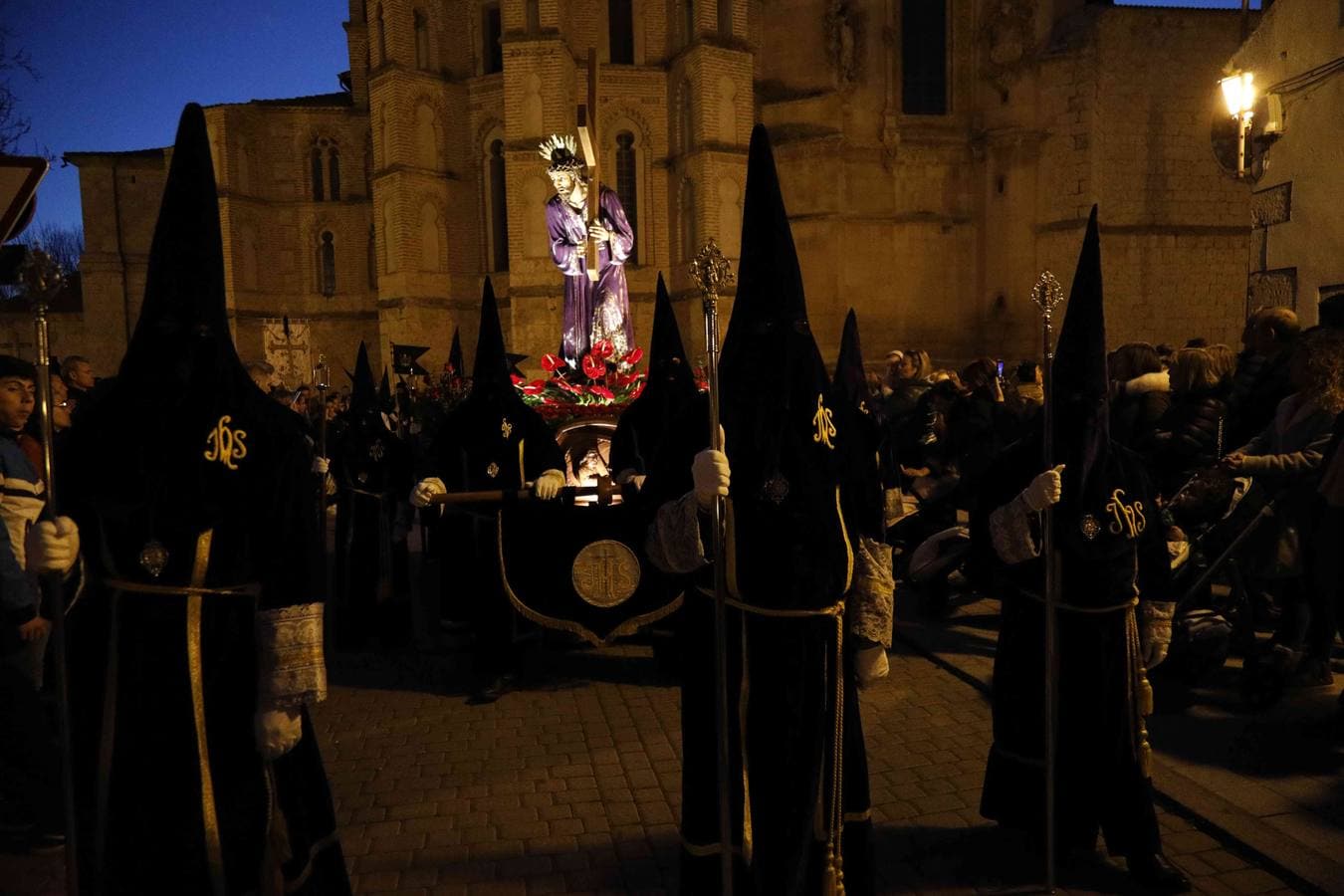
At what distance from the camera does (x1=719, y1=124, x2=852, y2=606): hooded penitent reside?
112 inches

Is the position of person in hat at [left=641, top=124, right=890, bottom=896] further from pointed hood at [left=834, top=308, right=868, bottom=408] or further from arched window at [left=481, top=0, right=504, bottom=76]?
arched window at [left=481, top=0, right=504, bottom=76]

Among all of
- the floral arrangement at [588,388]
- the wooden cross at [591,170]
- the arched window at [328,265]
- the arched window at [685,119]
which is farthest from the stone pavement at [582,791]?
the arched window at [328,265]

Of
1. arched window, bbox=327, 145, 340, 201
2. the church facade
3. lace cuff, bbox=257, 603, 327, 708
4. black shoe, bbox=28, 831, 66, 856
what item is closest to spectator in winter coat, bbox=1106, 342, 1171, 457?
lace cuff, bbox=257, 603, 327, 708

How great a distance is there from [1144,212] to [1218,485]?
883 inches

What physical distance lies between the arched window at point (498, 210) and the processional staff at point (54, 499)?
28.0m

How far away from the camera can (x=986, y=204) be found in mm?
27359

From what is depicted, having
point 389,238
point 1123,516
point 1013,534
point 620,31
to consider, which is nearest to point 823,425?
point 1013,534

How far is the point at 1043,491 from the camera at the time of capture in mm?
3281

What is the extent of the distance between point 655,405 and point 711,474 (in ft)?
15.5

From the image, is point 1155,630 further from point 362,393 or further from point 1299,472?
point 362,393

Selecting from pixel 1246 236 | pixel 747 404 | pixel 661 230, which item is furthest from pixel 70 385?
pixel 1246 236

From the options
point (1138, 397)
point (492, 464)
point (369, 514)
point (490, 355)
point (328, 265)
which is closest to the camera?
point (492, 464)

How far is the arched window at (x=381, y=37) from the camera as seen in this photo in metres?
28.7

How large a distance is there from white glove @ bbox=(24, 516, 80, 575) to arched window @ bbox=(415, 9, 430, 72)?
2997 centimetres
